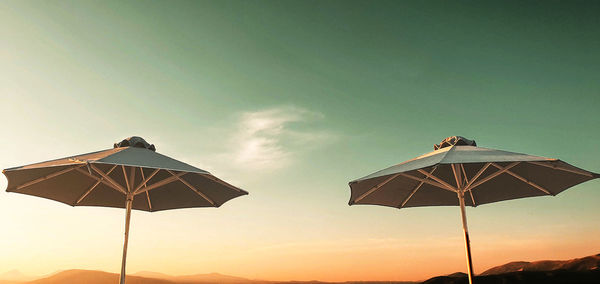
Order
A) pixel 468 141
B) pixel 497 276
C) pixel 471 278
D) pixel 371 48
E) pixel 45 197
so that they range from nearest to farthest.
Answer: pixel 471 278, pixel 468 141, pixel 45 197, pixel 497 276, pixel 371 48

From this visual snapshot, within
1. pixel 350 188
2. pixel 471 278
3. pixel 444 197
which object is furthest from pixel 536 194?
pixel 350 188

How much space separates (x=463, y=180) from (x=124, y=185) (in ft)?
24.2

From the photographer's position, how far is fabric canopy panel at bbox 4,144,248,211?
653cm

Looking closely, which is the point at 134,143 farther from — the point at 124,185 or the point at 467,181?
the point at 467,181

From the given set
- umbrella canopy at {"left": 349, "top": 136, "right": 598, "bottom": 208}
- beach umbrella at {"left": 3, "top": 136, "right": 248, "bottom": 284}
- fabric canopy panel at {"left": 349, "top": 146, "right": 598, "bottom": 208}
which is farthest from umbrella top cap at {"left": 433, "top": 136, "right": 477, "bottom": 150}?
beach umbrella at {"left": 3, "top": 136, "right": 248, "bottom": 284}

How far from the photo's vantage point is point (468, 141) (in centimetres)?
682

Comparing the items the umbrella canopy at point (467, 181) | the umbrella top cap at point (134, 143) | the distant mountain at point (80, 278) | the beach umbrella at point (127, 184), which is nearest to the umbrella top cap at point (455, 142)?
the umbrella canopy at point (467, 181)

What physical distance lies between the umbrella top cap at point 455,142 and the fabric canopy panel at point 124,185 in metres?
3.99

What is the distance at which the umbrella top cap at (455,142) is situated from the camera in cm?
673

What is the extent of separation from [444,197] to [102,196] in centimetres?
784

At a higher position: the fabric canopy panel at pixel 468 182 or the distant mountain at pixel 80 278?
the fabric canopy panel at pixel 468 182

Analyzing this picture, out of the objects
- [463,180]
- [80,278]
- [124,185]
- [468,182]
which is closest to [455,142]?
[468,182]

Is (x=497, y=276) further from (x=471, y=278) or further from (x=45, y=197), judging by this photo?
(x=45, y=197)

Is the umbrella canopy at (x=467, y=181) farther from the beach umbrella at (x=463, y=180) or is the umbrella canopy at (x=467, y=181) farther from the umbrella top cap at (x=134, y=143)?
the umbrella top cap at (x=134, y=143)
